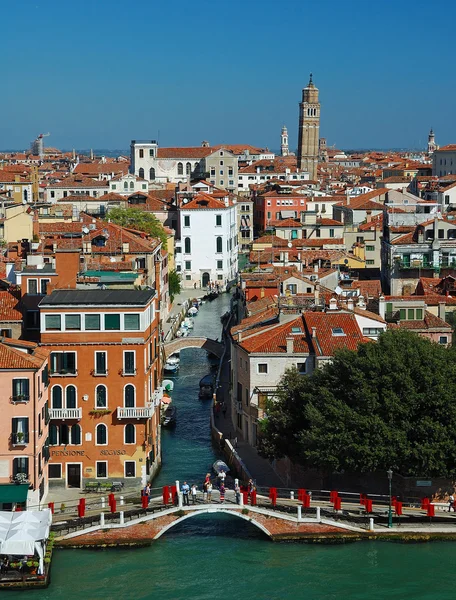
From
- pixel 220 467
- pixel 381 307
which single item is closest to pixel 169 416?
pixel 220 467

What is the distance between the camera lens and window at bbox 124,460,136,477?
17.9 metres

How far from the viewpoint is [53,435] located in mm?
17859

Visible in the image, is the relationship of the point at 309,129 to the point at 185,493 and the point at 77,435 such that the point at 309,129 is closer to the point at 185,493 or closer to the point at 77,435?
the point at 77,435

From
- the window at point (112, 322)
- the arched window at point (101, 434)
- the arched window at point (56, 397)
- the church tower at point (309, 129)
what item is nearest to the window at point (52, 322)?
the window at point (112, 322)

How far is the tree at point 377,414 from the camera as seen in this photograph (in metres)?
16.6

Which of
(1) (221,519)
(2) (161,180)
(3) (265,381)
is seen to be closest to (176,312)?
(3) (265,381)

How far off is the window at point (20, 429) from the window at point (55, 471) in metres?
1.51

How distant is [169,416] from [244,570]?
8235 mm

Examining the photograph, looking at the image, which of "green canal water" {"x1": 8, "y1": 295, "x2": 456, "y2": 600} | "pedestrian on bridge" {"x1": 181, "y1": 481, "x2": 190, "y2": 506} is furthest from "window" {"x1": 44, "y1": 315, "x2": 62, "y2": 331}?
"green canal water" {"x1": 8, "y1": 295, "x2": 456, "y2": 600}

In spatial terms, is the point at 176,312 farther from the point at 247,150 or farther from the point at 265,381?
the point at 247,150

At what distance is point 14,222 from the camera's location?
35.4 meters

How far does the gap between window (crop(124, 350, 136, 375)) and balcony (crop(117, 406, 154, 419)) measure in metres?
0.52

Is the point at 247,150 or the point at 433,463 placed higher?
the point at 247,150

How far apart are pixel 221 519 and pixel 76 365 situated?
3042 millimetres
